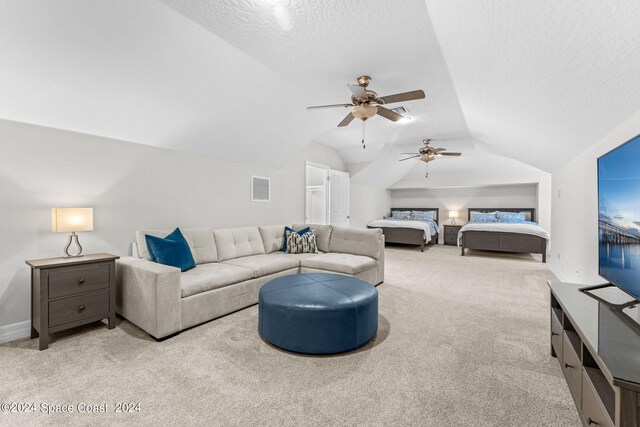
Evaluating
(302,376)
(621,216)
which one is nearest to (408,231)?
(621,216)

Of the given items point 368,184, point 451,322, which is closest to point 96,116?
point 451,322

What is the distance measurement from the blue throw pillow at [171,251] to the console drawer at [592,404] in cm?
307

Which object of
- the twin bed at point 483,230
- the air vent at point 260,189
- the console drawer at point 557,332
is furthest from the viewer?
the twin bed at point 483,230

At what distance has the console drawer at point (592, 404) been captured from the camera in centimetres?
113

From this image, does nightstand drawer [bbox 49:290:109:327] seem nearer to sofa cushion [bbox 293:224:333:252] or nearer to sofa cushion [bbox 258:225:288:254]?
sofa cushion [bbox 258:225:288:254]

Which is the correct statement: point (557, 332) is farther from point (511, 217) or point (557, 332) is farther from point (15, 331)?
point (511, 217)

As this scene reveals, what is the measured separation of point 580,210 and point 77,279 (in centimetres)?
529

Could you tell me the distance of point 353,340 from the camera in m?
2.22

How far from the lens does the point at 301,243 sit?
4422 mm

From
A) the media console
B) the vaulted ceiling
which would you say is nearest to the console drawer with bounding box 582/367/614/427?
the media console

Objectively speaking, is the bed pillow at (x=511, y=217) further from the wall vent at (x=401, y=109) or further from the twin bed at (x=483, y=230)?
the wall vent at (x=401, y=109)

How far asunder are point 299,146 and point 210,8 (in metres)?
2.92

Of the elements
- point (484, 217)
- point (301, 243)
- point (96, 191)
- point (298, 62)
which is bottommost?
point (301, 243)

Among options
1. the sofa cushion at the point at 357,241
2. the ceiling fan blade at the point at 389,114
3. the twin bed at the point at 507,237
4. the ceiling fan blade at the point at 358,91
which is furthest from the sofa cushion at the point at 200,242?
the twin bed at the point at 507,237
